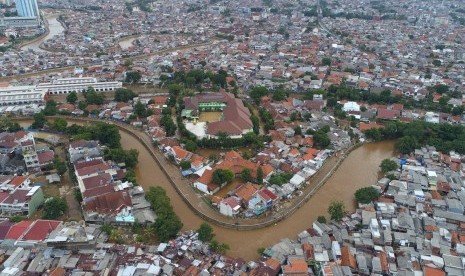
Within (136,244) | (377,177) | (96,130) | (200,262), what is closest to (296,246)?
(200,262)

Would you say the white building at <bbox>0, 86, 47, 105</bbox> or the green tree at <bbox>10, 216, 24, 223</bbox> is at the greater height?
the green tree at <bbox>10, 216, 24, 223</bbox>

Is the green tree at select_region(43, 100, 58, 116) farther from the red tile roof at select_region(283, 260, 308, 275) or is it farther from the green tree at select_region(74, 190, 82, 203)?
the red tile roof at select_region(283, 260, 308, 275)

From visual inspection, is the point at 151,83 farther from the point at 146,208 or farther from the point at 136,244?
the point at 136,244

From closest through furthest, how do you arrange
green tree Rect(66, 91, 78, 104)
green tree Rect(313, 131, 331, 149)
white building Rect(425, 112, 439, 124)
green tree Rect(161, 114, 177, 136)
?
1. green tree Rect(313, 131, 331, 149)
2. green tree Rect(161, 114, 177, 136)
3. white building Rect(425, 112, 439, 124)
4. green tree Rect(66, 91, 78, 104)

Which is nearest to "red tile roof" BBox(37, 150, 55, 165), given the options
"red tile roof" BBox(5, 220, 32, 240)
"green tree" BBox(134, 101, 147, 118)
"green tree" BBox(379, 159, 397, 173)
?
"red tile roof" BBox(5, 220, 32, 240)

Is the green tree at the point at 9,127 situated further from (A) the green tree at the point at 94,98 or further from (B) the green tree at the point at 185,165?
(B) the green tree at the point at 185,165

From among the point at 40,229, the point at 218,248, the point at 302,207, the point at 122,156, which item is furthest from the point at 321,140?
the point at 40,229
